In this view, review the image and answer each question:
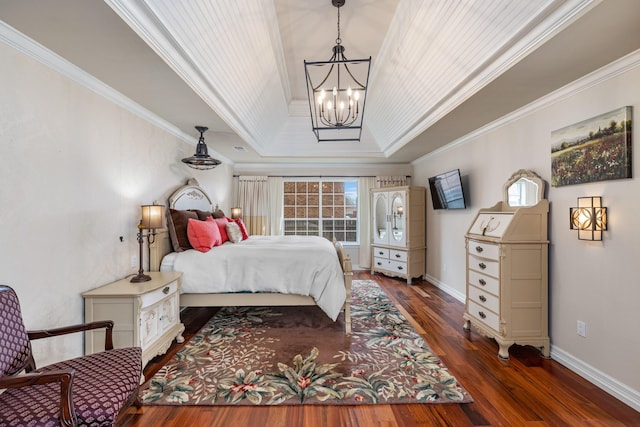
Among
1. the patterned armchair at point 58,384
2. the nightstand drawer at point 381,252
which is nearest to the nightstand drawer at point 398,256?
the nightstand drawer at point 381,252

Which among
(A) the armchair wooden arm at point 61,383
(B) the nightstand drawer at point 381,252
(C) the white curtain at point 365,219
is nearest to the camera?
(A) the armchair wooden arm at point 61,383

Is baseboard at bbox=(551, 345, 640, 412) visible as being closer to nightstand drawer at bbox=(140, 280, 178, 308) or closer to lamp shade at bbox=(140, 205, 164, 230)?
nightstand drawer at bbox=(140, 280, 178, 308)

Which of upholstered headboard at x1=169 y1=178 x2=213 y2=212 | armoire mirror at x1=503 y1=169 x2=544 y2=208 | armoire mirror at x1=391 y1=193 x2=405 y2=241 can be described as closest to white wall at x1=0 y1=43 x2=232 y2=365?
upholstered headboard at x1=169 y1=178 x2=213 y2=212

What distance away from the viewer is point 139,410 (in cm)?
188

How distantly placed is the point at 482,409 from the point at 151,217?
306cm

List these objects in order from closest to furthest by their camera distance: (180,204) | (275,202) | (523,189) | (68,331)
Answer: (68,331) → (523,189) → (180,204) → (275,202)

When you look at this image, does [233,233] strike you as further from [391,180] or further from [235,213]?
[391,180]

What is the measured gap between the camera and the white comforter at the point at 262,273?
3.05m

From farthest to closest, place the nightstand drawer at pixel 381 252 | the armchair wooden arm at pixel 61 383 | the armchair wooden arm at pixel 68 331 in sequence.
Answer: the nightstand drawer at pixel 381 252, the armchair wooden arm at pixel 68 331, the armchair wooden arm at pixel 61 383

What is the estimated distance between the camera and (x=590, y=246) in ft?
7.47

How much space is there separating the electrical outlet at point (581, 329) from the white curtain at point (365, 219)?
156 inches

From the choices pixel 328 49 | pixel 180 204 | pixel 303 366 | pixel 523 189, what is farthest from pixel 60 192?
pixel 523 189

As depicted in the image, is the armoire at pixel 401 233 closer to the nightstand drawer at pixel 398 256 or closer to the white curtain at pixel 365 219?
the nightstand drawer at pixel 398 256

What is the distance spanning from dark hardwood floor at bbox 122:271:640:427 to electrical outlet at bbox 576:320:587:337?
34 cm
